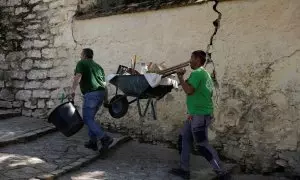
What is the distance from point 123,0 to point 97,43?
1.01 m

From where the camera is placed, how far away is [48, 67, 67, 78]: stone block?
825cm

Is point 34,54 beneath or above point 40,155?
above

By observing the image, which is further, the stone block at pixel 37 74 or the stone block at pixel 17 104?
the stone block at pixel 17 104

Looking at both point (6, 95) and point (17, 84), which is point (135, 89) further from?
point (6, 95)

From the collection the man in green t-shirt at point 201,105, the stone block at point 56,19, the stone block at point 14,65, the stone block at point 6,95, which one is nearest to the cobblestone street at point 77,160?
the man in green t-shirt at point 201,105

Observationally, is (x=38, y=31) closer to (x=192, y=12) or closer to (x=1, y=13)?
(x=1, y=13)

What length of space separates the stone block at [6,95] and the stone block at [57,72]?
45.4 inches

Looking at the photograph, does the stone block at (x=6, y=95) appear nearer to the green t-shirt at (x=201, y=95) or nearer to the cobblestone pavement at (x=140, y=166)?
the cobblestone pavement at (x=140, y=166)

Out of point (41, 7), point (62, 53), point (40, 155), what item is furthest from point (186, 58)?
point (41, 7)

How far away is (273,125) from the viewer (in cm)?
580

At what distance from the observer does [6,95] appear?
897 cm

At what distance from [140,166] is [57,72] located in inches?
Answer: 127

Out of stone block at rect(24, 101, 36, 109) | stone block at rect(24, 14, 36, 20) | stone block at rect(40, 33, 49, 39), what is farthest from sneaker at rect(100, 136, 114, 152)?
stone block at rect(24, 14, 36, 20)

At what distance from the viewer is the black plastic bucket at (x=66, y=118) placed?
6062 millimetres
